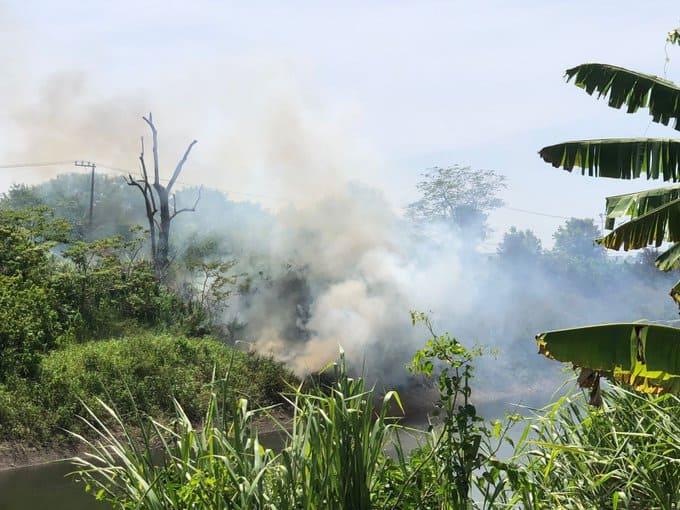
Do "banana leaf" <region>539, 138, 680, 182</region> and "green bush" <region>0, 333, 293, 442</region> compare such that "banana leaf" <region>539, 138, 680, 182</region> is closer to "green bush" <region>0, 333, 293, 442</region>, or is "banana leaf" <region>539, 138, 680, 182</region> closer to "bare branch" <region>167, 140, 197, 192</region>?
"green bush" <region>0, 333, 293, 442</region>

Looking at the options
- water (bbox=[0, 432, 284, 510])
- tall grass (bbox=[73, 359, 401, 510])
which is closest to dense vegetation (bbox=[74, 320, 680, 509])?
tall grass (bbox=[73, 359, 401, 510])

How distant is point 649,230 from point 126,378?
11.1 meters

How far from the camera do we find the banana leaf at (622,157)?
7676 mm

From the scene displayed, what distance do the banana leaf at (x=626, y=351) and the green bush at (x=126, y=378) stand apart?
959cm

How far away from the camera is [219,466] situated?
13.7ft

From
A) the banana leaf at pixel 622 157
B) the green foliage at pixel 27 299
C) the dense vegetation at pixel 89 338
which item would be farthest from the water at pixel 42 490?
the banana leaf at pixel 622 157

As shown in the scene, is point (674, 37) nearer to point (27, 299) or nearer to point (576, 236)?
point (27, 299)

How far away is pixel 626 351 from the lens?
529cm

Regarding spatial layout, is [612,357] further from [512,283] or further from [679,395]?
[512,283]

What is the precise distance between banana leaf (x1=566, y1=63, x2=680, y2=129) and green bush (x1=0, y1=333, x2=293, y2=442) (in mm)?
8277

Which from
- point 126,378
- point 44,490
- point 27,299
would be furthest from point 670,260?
point 27,299

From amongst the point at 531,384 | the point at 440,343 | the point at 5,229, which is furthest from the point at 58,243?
the point at 440,343

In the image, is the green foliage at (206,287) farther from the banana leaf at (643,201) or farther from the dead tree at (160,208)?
the banana leaf at (643,201)

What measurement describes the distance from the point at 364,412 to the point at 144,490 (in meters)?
1.05
